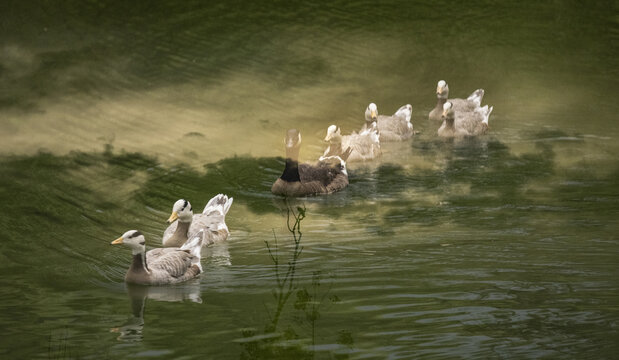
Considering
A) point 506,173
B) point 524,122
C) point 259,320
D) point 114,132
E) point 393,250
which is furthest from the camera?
point 524,122

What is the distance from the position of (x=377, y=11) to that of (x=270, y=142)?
24.0 ft

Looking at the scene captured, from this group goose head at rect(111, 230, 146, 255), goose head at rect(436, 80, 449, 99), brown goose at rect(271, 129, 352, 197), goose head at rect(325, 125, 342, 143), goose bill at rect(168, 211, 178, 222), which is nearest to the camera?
goose head at rect(111, 230, 146, 255)

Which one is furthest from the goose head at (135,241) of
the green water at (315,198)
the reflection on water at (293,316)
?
the reflection on water at (293,316)

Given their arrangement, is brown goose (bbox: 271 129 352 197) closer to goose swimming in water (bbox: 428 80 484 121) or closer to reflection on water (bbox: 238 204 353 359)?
reflection on water (bbox: 238 204 353 359)

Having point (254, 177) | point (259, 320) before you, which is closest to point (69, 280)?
point (259, 320)

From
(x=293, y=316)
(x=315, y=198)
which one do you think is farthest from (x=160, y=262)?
(x=315, y=198)

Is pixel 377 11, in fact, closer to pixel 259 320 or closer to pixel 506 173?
pixel 506 173

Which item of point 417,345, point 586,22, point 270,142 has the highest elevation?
point 586,22

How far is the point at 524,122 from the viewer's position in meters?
18.0

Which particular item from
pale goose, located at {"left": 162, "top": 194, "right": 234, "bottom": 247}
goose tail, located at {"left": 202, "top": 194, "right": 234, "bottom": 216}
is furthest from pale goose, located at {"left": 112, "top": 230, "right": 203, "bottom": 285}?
goose tail, located at {"left": 202, "top": 194, "right": 234, "bottom": 216}

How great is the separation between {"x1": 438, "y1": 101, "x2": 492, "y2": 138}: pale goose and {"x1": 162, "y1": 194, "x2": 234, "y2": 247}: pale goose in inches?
225

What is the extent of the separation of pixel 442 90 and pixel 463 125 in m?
1.25

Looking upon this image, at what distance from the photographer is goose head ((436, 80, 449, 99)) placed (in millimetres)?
18703

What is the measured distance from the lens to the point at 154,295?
35.1 feet
